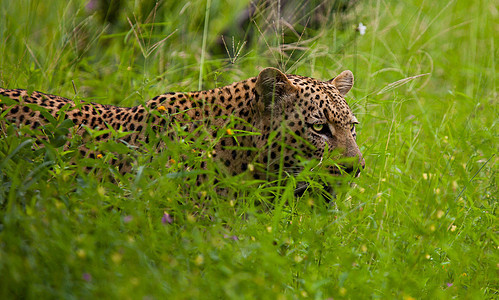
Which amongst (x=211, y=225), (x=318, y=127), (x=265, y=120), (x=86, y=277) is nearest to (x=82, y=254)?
(x=86, y=277)

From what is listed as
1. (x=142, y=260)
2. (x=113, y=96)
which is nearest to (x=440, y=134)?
(x=113, y=96)

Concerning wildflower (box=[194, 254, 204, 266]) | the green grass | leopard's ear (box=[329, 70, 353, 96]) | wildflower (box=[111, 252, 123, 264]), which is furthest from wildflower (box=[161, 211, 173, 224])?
leopard's ear (box=[329, 70, 353, 96])

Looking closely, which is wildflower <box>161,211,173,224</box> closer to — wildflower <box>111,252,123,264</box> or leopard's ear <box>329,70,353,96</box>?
wildflower <box>111,252,123,264</box>

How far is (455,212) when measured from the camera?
15.8 feet

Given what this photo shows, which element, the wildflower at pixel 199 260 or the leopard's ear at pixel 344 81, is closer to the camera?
the wildflower at pixel 199 260

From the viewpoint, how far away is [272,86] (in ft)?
14.9

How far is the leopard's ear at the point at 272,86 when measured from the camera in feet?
14.6

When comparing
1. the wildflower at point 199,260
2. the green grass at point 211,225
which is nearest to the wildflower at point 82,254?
the green grass at point 211,225

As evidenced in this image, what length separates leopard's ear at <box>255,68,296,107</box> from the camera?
14.6 ft

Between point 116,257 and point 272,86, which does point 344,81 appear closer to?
point 272,86

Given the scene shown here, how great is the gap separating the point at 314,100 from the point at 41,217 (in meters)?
2.26

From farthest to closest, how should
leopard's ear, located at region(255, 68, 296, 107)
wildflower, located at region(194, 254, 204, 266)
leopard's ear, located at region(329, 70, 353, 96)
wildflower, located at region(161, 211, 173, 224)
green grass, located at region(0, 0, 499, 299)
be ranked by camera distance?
1. leopard's ear, located at region(329, 70, 353, 96)
2. leopard's ear, located at region(255, 68, 296, 107)
3. wildflower, located at region(161, 211, 173, 224)
4. wildflower, located at region(194, 254, 204, 266)
5. green grass, located at region(0, 0, 499, 299)

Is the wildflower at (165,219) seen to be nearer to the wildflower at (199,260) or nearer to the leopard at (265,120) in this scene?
the wildflower at (199,260)

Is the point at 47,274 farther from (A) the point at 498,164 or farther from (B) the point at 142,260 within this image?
(A) the point at 498,164
